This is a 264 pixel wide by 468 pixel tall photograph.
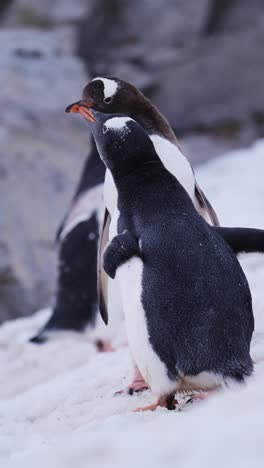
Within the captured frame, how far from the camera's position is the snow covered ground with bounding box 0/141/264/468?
1172 mm

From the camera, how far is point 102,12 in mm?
8055

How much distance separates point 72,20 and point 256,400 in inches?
269

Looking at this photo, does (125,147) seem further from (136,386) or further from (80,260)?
(80,260)

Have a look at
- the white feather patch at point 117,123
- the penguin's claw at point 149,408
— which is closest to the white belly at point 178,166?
the white feather patch at point 117,123

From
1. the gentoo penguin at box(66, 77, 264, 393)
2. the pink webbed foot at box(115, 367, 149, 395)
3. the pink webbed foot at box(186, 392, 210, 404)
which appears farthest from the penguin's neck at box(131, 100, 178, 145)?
the pink webbed foot at box(186, 392, 210, 404)

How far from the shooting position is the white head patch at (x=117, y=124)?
7.09 ft

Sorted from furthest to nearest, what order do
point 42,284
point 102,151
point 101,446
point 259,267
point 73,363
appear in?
point 42,284 < point 73,363 < point 259,267 < point 102,151 < point 101,446

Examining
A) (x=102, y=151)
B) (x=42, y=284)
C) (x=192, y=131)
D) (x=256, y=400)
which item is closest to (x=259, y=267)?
(x=102, y=151)

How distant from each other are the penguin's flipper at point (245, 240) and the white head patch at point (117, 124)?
317mm

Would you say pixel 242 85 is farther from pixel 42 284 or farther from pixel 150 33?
pixel 42 284

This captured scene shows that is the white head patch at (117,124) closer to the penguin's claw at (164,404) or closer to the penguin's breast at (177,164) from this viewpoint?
the penguin's breast at (177,164)

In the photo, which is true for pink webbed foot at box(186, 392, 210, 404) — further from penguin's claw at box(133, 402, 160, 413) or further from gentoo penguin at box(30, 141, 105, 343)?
gentoo penguin at box(30, 141, 105, 343)

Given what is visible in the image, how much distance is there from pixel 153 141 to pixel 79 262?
1.59m

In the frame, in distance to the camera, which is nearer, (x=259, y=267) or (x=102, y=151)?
(x=102, y=151)
